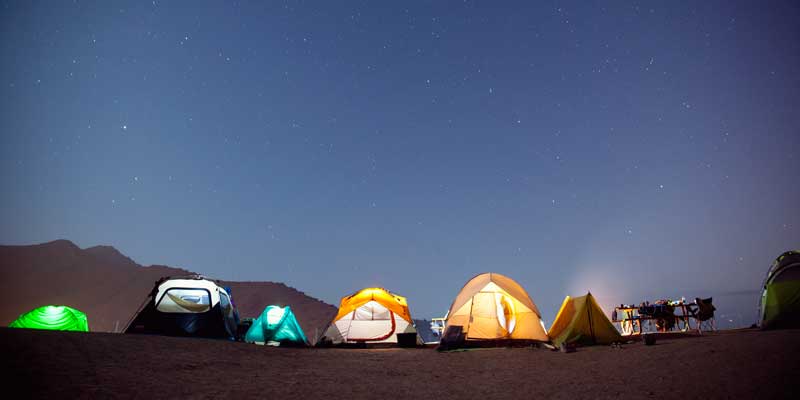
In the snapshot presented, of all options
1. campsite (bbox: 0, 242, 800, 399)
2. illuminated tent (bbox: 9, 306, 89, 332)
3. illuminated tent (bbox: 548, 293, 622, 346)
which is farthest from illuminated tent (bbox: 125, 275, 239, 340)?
illuminated tent (bbox: 548, 293, 622, 346)

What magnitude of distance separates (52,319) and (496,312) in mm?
16209

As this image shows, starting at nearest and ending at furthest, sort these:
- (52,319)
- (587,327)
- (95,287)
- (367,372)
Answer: (367,372) < (587,327) < (52,319) < (95,287)

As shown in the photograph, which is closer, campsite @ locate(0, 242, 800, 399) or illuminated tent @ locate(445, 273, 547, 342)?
campsite @ locate(0, 242, 800, 399)

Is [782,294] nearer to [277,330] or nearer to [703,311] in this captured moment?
[703,311]

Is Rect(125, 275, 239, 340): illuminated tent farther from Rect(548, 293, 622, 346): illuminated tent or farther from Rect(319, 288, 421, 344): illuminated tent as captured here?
Rect(548, 293, 622, 346): illuminated tent

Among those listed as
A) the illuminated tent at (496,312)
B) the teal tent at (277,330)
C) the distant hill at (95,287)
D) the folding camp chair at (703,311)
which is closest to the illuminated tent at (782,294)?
the folding camp chair at (703,311)

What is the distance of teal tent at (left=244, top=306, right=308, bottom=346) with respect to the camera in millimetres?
13914

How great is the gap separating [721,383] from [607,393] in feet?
5.08

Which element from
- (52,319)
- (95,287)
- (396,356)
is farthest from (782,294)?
(95,287)

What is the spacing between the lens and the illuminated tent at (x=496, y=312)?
1341 centimetres

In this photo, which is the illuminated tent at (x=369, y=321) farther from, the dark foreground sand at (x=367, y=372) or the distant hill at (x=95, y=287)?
the distant hill at (x=95, y=287)

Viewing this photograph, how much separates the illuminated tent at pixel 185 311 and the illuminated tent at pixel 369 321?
369 centimetres

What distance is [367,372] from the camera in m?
8.10

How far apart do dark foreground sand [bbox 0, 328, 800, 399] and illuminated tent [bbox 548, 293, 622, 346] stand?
293 centimetres
